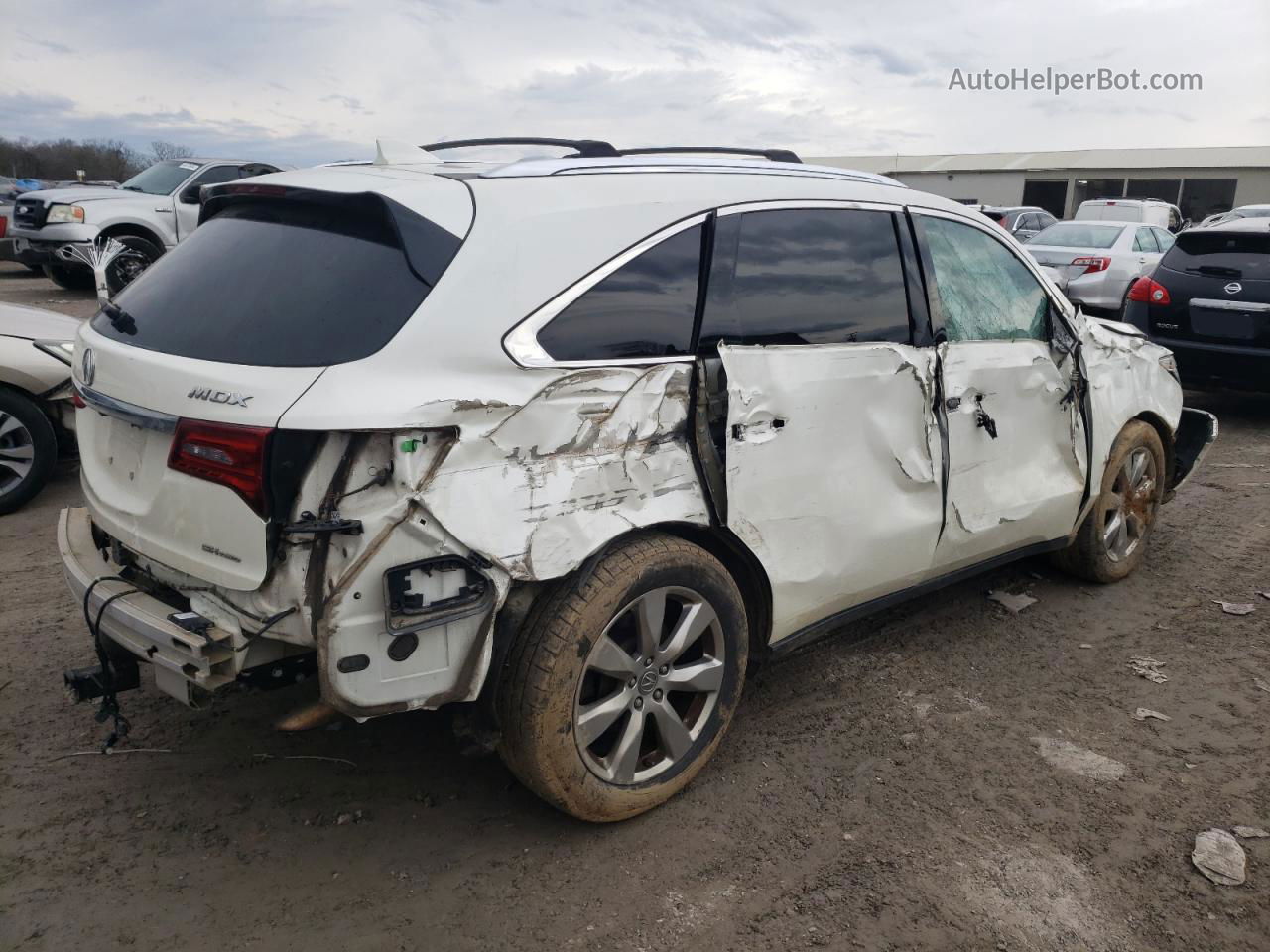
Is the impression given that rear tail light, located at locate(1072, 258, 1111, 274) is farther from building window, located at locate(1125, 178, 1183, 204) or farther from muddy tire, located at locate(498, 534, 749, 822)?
building window, located at locate(1125, 178, 1183, 204)

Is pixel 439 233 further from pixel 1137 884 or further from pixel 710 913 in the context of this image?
pixel 1137 884

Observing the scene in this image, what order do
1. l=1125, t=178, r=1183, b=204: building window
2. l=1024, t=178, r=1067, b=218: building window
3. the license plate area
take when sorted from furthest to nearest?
1. l=1024, t=178, r=1067, b=218: building window
2. l=1125, t=178, r=1183, b=204: building window
3. the license plate area

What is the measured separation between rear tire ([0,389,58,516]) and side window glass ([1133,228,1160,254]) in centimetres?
1280

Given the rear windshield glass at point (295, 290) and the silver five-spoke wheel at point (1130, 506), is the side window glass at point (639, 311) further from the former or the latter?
the silver five-spoke wheel at point (1130, 506)

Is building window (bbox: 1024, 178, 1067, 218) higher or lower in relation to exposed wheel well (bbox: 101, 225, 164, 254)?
higher

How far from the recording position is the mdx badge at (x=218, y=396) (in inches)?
87.7

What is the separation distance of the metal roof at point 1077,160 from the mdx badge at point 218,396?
128 feet

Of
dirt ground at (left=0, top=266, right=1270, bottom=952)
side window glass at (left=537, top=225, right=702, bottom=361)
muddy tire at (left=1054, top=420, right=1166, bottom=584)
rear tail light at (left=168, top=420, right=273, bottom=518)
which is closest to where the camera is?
rear tail light at (left=168, top=420, right=273, bottom=518)

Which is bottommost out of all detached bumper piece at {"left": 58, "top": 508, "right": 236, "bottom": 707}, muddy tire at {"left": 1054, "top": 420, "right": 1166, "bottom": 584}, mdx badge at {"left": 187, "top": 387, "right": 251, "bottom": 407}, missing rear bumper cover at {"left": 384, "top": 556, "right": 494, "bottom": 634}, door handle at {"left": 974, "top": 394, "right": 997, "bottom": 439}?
muddy tire at {"left": 1054, "top": 420, "right": 1166, "bottom": 584}

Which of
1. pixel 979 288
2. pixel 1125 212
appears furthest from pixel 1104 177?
pixel 979 288

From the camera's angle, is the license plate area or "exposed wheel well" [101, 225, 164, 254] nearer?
the license plate area

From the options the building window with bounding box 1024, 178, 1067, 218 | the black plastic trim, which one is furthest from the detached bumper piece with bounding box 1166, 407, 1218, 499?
the building window with bounding box 1024, 178, 1067, 218

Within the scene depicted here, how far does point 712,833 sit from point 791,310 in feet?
5.27

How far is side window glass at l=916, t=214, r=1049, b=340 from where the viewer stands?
11.7 feet
